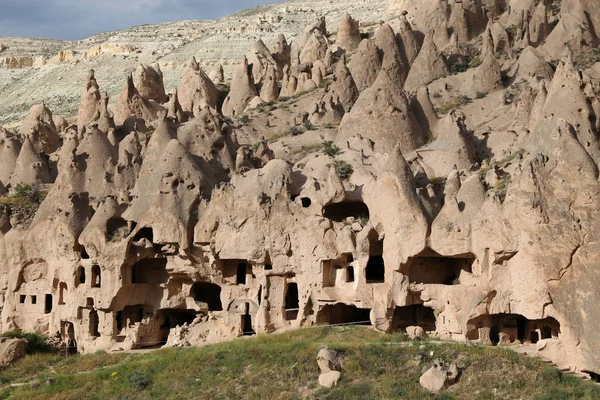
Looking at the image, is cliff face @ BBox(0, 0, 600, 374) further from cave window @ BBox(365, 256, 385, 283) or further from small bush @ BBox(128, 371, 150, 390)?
small bush @ BBox(128, 371, 150, 390)

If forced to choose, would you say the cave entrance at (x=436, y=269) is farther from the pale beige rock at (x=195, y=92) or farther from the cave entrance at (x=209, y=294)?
the pale beige rock at (x=195, y=92)

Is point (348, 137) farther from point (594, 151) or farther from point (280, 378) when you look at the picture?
point (280, 378)

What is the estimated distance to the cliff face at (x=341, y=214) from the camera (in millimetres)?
28922

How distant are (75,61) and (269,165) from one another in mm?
81617

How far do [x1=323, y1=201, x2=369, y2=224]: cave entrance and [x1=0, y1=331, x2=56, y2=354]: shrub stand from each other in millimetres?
11462

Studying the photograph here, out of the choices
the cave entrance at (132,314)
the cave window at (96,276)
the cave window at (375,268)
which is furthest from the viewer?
the cave entrance at (132,314)

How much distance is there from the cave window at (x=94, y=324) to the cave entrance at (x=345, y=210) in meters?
9.56

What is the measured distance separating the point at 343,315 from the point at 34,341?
1149 centimetres

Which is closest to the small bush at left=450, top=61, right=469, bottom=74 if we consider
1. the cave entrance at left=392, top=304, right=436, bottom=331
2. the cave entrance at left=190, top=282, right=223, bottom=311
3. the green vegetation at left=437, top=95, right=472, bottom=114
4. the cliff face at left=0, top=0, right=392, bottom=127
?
the green vegetation at left=437, top=95, right=472, bottom=114

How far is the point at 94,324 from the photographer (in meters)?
37.6

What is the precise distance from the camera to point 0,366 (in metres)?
34.2

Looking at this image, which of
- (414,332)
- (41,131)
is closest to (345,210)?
(414,332)

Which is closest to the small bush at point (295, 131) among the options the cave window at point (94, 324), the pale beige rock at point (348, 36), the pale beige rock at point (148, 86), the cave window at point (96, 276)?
the cave window at point (96, 276)

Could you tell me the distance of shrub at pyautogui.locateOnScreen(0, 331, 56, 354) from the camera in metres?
36.3
